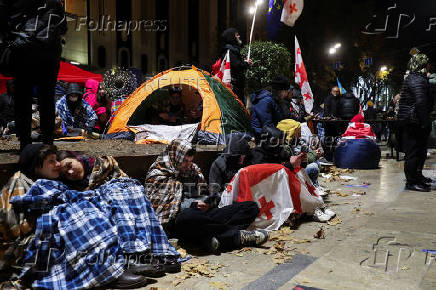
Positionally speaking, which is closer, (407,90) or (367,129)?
(407,90)

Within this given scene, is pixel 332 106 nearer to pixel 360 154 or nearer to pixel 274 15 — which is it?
pixel 360 154

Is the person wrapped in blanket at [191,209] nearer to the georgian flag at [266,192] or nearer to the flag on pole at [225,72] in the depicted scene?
the georgian flag at [266,192]

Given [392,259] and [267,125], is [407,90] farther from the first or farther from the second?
[392,259]

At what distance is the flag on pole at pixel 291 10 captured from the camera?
34.1 feet

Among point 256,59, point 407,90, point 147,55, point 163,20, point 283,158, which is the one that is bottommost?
point 283,158

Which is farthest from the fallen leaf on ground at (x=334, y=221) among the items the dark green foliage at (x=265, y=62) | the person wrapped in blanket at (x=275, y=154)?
the dark green foliage at (x=265, y=62)

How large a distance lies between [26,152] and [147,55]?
774 inches

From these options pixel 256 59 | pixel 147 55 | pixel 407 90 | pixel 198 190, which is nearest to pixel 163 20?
pixel 147 55

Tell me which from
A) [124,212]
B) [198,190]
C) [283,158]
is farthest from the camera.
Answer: [283,158]

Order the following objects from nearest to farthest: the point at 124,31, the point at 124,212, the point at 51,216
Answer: the point at 51,216, the point at 124,212, the point at 124,31

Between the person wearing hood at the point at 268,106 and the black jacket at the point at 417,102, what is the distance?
248 centimetres

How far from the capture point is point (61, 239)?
3148 millimetres

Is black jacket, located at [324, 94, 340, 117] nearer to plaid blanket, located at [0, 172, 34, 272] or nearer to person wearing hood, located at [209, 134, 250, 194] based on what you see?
person wearing hood, located at [209, 134, 250, 194]

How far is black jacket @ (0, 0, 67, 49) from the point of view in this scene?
13.0ft
